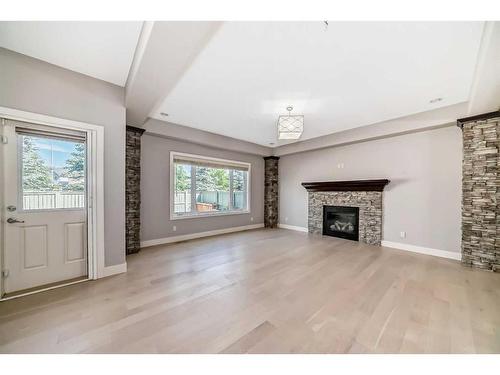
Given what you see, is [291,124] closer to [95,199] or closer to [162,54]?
[162,54]

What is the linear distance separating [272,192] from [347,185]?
2.43 m

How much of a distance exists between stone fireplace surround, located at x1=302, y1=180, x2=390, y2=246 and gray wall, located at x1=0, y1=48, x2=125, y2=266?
14.9 feet

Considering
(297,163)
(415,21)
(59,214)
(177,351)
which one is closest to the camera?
(177,351)

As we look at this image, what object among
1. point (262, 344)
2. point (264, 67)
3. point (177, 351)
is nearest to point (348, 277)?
point (262, 344)

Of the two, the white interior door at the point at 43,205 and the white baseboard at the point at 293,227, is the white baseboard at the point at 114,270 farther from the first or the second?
the white baseboard at the point at 293,227

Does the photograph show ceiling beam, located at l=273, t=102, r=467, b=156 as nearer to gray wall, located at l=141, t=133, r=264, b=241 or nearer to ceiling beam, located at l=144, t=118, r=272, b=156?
ceiling beam, located at l=144, t=118, r=272, b=156

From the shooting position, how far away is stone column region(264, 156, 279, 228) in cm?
664

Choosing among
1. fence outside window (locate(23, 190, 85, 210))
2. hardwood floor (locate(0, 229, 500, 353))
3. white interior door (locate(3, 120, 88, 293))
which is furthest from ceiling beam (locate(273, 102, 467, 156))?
fence outside window (locate(23, 190, 85, 210))

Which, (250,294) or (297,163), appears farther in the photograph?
(297,163)

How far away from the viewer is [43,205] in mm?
2441

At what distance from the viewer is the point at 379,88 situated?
2.67 meters

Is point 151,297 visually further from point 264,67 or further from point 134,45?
point 264,67

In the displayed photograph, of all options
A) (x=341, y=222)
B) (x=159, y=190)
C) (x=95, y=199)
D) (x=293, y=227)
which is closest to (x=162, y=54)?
(x=95, y=199)
